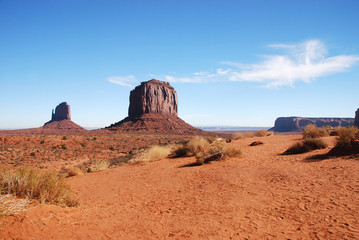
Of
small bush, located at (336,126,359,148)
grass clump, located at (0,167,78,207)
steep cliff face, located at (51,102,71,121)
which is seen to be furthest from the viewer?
steep cliff face, located at (51,102,71,121)

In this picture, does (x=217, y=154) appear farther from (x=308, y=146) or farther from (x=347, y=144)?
(x=347, y=144)

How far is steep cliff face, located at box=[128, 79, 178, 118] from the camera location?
323ft

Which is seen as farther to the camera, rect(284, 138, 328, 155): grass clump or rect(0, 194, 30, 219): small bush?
rect(284, 138, 328, 155): grass clump

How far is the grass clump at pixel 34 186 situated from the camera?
4.74 metres

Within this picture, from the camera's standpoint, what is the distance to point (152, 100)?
100000 millimetres

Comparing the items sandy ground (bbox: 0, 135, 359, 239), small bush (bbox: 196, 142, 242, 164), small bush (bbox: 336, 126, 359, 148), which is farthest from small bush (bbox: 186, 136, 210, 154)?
small bush (bbox: 336, 126, 359, 148)

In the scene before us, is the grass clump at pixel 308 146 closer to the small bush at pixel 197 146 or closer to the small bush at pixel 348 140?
the small bush at pixel 348 140

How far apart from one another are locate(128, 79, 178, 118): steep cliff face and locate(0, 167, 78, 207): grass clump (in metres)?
92.7

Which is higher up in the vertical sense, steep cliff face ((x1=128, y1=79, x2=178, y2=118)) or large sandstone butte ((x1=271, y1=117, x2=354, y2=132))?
steep cliff face ((x1=128, y1=79, x2=178, y2=118))

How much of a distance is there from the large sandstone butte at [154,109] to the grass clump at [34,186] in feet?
241

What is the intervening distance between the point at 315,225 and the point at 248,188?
2.72 m

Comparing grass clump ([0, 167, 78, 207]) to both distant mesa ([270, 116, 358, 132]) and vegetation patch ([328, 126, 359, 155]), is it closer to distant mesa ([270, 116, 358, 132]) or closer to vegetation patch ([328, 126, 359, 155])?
vegetation patch ([328, 126, 359, 155])

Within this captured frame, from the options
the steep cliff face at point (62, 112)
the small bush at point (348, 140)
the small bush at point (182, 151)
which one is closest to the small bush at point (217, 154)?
the small bush at point (182, 151)

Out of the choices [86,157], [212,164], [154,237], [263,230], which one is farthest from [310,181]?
[86,157]
